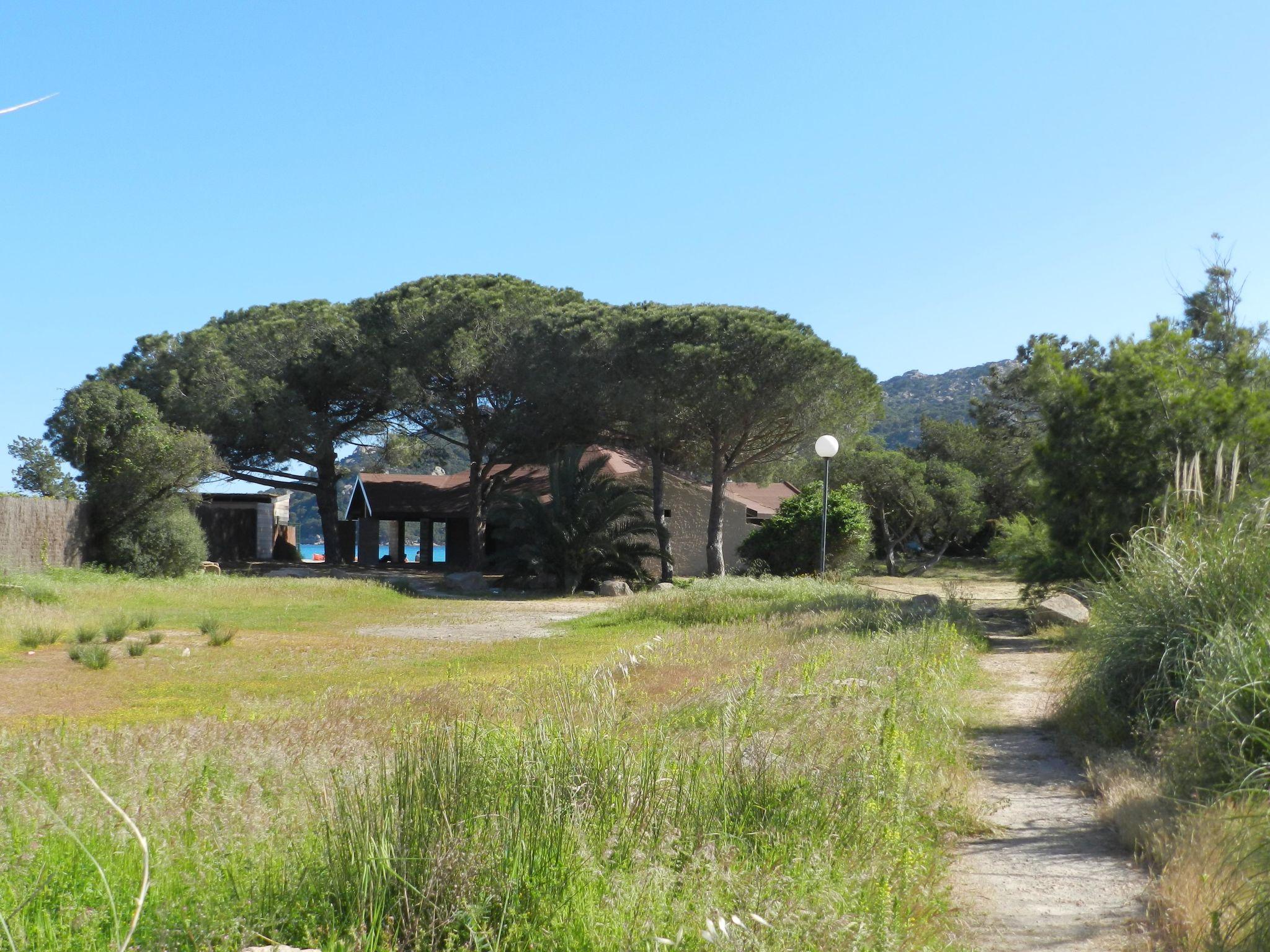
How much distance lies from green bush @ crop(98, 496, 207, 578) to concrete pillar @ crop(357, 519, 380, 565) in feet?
50.7

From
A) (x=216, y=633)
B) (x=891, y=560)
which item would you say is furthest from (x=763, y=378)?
(x=216, y=633)

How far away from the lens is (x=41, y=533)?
80.4 feet

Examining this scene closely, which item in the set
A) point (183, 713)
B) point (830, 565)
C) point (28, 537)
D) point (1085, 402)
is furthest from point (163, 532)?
point (1085, 402)

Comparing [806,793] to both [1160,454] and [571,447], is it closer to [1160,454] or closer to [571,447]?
[1160,454]

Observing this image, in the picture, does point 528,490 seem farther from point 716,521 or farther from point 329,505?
point 329,505

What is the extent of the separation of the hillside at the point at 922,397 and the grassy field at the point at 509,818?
106 metres

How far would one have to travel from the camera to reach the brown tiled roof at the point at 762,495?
144 feet

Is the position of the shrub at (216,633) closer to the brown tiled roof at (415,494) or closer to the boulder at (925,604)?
the boulder at (925,604)

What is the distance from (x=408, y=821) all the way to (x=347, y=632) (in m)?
14.4

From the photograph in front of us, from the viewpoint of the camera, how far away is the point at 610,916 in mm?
3551

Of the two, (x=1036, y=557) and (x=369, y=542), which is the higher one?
(x=1036, y=557)

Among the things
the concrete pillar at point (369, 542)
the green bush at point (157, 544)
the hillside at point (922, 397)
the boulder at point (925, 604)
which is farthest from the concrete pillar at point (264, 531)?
the hillside at point (922, 397)

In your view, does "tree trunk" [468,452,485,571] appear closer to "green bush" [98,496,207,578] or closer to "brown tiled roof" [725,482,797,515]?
"green bush" [98,496,207,578]

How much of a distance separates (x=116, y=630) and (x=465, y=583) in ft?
57.2
